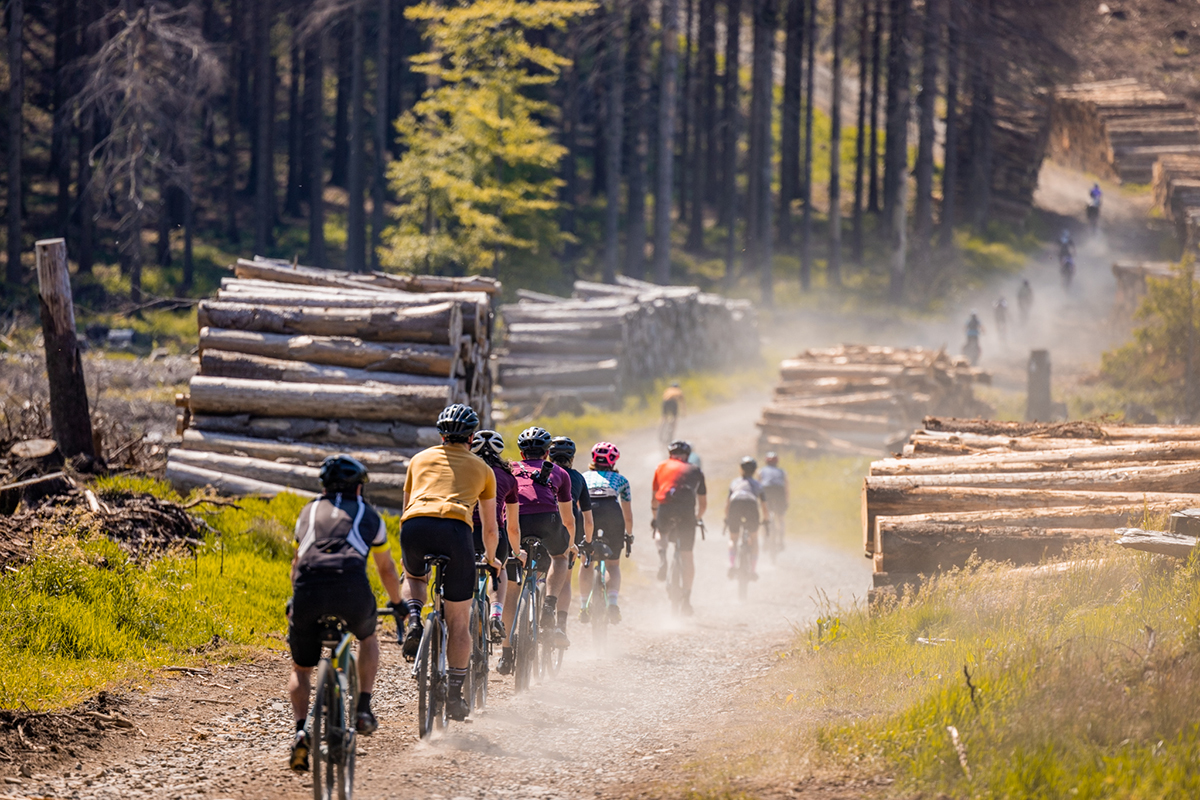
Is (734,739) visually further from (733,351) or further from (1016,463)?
(733,351)

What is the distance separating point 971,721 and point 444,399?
9.20m

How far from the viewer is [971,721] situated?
22.1ft

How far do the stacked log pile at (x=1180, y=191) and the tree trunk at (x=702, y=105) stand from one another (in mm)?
19882

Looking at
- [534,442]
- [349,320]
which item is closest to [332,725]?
[534,442]

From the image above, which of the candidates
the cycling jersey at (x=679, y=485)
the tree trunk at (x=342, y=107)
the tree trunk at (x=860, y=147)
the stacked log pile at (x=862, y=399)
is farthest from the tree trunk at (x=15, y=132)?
the tree trunk at (x=860, y=147)

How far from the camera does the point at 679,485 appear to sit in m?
13.3

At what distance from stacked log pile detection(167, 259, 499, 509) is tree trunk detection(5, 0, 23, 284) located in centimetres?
2288

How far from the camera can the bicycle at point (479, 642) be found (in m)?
8.61

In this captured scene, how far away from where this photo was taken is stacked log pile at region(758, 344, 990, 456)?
2539 centimetres

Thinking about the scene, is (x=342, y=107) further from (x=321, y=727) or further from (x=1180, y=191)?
(x=321, y=727)

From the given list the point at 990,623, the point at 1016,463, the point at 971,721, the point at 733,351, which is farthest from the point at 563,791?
the point at 733,351

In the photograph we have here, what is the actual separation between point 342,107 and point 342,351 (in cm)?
3745

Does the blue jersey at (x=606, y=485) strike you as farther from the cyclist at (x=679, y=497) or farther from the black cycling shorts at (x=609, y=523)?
the cyclist at (x=679, y=497)

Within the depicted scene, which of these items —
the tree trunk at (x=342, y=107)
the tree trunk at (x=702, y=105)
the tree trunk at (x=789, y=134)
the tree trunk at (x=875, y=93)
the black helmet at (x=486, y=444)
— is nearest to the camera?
the black helmet at (x=486, y=444)
